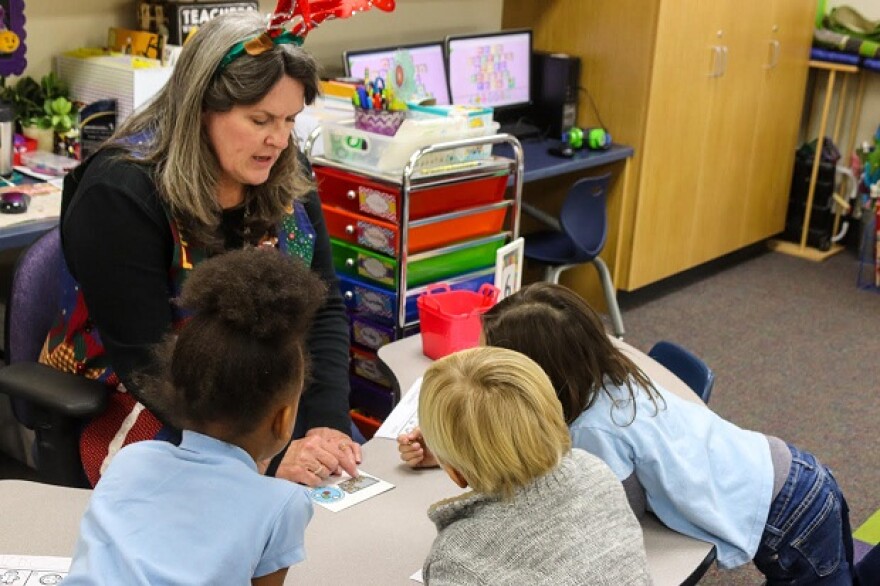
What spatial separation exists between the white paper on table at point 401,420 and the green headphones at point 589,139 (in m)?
2.24

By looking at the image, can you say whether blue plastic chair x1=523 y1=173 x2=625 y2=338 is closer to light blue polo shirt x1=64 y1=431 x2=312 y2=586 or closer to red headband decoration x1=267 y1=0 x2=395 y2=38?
red headband decoration x1=267 y1=0 x2=395 y2=38

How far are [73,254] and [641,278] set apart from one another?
10.1 ft

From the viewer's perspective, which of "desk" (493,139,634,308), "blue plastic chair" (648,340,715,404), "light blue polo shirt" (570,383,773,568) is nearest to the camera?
"light blue polo shirt" (570,383,773,568)

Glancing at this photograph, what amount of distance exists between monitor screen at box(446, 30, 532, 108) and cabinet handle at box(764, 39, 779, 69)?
1.30 m

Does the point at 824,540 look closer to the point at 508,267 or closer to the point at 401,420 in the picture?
the point at 401,420

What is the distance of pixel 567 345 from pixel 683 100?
9.56 feet

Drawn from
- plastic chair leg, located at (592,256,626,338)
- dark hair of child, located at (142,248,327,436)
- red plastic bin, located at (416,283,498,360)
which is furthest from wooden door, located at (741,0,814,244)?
dark hair of child, located at (142,248,327,436)

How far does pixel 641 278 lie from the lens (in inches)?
177

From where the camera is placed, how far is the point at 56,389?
1.83 metres

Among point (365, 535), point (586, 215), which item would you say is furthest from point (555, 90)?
point (365, 535)

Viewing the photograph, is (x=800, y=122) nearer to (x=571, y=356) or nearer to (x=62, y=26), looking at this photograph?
(x=62, y=26)

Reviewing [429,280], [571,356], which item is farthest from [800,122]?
[571,356]

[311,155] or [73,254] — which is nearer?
[73,254]

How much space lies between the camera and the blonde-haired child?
132 centimetres
